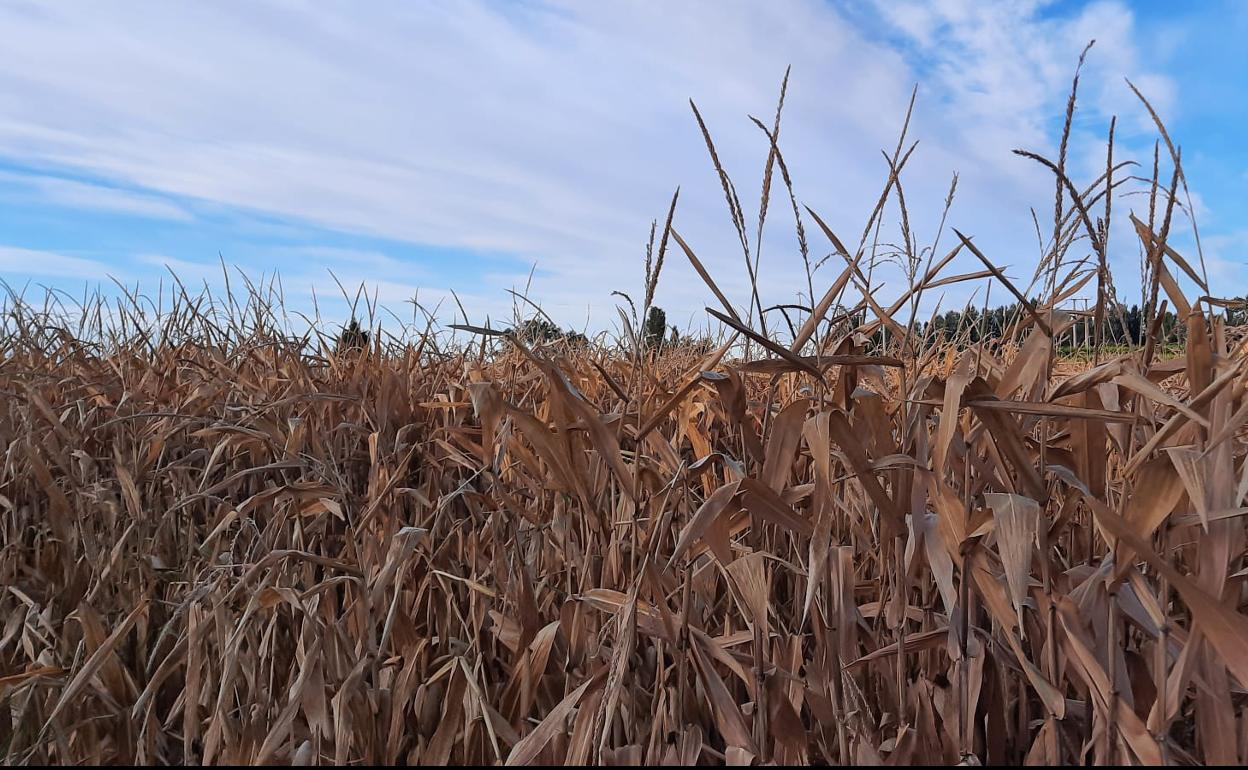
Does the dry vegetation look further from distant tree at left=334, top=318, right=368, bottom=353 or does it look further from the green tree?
the green tree

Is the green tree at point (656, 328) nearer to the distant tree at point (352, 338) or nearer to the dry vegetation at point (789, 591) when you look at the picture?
the distant tree at point (352, 338)

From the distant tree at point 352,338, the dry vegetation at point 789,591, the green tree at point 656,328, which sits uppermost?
A: the green tree at point 656,328

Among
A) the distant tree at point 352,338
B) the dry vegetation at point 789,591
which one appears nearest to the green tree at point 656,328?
the distant tree at point 352,338

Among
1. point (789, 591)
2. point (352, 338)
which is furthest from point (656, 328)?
point (789, 591)

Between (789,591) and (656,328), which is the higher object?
(656,328)

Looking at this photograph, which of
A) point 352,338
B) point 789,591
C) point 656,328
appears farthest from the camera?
point 656,328

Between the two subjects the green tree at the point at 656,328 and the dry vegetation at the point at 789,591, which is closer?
the dry vegetation at the point at 789,591

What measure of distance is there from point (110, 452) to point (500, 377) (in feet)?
3.85

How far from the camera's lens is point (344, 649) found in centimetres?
136

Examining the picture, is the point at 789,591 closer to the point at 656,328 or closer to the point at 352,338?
the point at 352,338

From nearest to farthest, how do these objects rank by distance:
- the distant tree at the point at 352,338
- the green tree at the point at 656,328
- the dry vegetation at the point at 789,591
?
1. the dry vegetation at the point at 789,591
2. the distant tree at the point at 352,338
3. the green tree at the point at 656,328

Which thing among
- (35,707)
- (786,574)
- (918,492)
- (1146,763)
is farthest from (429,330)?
(1146,763)

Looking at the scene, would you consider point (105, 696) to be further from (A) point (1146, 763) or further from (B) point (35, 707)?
(A) point (1146, 763)

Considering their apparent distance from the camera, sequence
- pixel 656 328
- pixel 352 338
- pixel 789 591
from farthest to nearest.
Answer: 1. pixel 656 328
2. pixel 352 338
3. pixel 789 591
